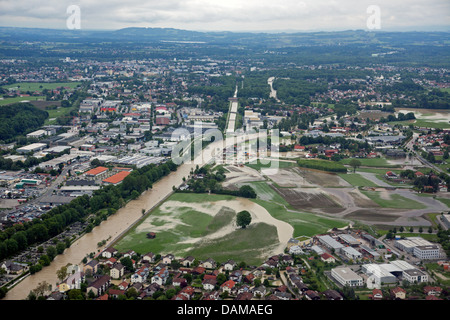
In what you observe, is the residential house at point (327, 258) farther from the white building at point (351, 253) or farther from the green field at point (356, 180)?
the green field at point (356, 180)

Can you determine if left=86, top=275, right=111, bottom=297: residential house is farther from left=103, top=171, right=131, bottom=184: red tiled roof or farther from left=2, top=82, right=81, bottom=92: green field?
left=2, top=82, right=81, bottom=92: green field

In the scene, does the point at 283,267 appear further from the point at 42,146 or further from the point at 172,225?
the point at 42,146

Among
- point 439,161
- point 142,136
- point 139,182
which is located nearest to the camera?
point 139,182

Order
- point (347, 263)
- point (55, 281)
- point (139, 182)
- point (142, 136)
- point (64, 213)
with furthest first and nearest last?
1. point (142, 136)
2. point (139, 182)
3. point (64, 213)
4. point (347, 263)
5. point (55, 281)

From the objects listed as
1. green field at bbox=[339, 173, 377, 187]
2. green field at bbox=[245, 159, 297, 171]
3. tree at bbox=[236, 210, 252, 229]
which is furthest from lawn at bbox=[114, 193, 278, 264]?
green field at bbox=[339, 173, 377, 187]

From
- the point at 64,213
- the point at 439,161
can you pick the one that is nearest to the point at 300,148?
the point at 439,161

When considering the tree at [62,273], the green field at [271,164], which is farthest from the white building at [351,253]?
the green field at [271,164]

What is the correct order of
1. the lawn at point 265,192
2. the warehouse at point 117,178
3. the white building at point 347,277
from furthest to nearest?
the warehouse at point 117,178
the lawn at point 265,192
the white building at point 347,277
